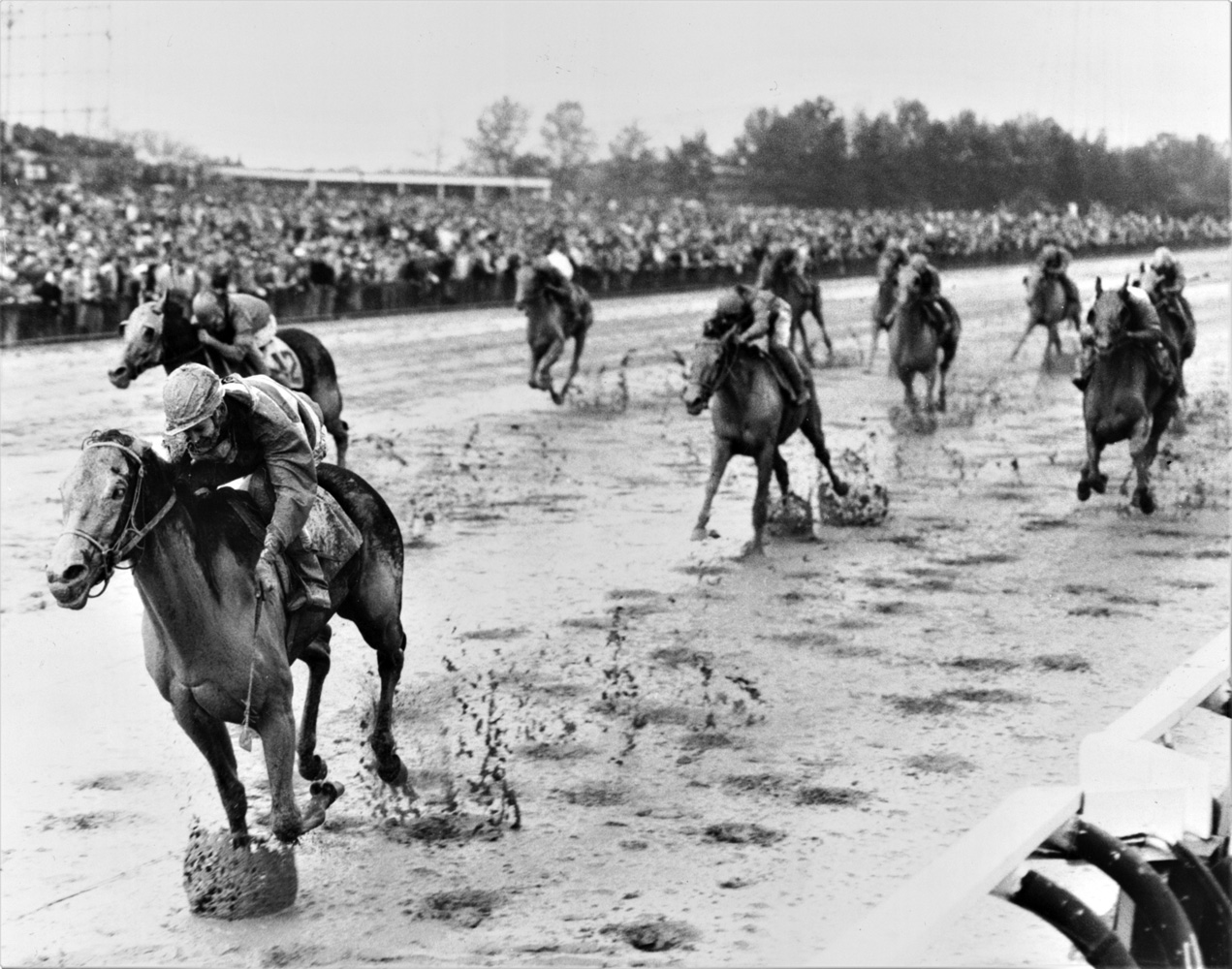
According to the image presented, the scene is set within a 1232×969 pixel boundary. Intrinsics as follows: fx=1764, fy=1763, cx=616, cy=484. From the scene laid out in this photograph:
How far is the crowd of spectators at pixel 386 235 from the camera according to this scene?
2203 cm

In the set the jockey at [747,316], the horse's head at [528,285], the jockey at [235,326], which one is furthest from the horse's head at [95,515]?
the horse's head at [528,285]

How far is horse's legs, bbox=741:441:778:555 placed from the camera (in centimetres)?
1105

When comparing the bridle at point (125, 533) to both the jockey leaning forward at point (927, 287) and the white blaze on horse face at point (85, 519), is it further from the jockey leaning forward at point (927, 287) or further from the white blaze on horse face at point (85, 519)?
the jockey leaning forward at point (927, 287)

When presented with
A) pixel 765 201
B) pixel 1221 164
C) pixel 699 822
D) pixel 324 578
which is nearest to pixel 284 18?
pixel 324 578

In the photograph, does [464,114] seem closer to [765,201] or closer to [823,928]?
[823,928]

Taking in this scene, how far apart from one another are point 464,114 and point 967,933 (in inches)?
281

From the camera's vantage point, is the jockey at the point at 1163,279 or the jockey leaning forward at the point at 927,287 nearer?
the jockey at the point at 1163,279

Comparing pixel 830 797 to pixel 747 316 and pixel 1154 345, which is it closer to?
pixel 747 316

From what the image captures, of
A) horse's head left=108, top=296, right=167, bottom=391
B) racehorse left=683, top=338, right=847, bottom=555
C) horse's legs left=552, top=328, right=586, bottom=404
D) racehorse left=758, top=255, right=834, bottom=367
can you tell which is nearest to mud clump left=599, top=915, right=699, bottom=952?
horse's head left=108, top=296, right=167, bottom=391

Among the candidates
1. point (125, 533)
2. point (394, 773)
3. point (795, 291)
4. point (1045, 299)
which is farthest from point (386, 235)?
point (125, 533)

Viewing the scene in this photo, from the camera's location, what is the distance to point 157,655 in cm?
529

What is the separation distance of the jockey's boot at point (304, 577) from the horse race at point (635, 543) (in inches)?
0.8

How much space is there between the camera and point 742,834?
6594 mm

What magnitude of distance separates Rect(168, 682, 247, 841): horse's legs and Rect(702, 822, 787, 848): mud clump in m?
1.78
